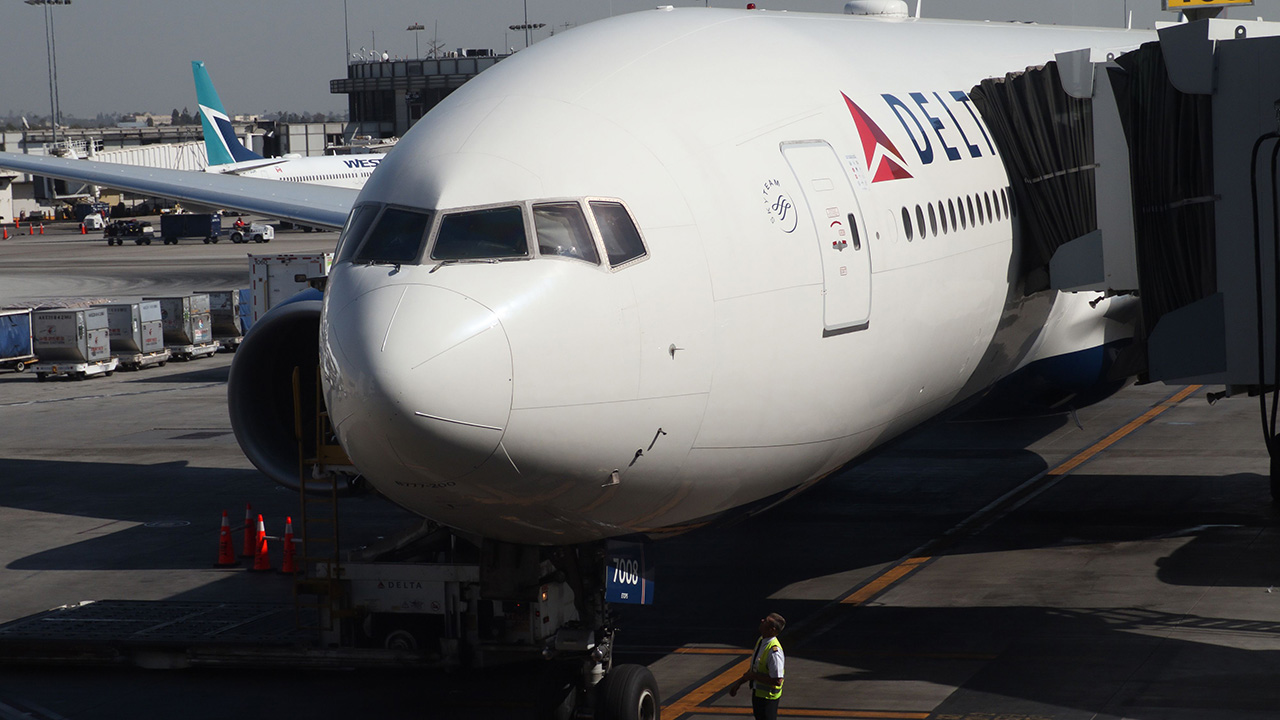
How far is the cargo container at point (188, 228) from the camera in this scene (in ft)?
263

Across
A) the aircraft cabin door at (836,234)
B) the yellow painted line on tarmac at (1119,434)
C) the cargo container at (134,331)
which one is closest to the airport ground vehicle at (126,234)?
the cargo container at (134,331)

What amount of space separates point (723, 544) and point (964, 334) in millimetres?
5274

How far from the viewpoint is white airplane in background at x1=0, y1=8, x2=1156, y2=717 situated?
8219mm

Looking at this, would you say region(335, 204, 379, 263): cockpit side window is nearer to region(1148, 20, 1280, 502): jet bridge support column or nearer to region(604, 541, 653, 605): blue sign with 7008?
region(604, 541, 653, 605): blue sign with 7008

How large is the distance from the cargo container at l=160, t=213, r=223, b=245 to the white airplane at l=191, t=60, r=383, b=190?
4.30 m

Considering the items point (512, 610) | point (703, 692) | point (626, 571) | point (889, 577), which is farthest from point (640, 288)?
point (889, 577)

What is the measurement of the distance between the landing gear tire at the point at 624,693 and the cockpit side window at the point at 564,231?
314 centimetres

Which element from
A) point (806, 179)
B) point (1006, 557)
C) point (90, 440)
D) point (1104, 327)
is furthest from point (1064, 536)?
point (90, 440)

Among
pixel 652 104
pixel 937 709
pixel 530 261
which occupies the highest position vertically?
pixel 652 104

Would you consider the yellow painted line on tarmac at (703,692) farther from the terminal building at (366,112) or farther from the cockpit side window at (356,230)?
the terminal building at (366,112)

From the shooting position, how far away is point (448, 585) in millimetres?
10867

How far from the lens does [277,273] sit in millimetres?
35469

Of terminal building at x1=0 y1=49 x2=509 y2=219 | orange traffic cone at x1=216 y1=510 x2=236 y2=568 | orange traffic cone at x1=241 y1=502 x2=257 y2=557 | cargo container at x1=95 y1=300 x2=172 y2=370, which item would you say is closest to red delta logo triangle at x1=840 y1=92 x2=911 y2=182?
orange traffic cone at x1=216 y1=510 x2=236 y2=568

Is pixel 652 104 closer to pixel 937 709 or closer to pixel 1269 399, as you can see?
pixel 937 709
